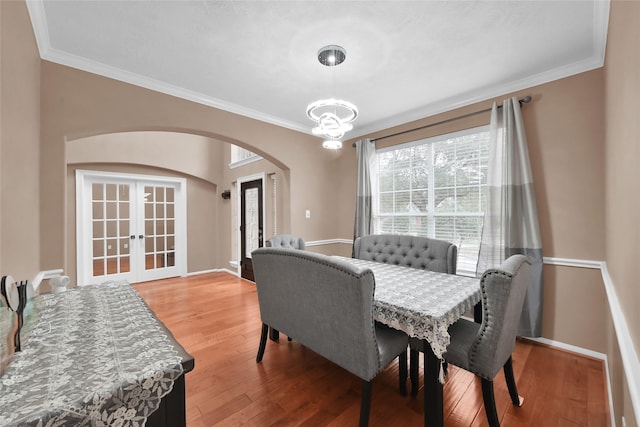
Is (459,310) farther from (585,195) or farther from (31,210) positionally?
(31,210)

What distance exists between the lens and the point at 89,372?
0.72m

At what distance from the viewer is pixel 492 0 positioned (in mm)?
1670

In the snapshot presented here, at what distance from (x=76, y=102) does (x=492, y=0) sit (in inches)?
133

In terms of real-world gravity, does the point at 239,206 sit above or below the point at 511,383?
above

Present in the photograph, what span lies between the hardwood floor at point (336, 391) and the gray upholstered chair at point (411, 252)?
2.87 ft

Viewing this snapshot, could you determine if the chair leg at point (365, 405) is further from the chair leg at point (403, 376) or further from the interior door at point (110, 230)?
the interior door at point (110, 230)

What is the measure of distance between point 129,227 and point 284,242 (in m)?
3.66

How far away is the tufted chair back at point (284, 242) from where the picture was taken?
10.1 feet

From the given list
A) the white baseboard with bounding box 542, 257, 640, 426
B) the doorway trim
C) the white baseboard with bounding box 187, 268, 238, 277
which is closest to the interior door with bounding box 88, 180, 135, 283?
the white baseboard with bounding box 187, 268, 238, 277

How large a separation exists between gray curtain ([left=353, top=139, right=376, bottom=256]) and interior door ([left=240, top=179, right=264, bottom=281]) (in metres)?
1.92

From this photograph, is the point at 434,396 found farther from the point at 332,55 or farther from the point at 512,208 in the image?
the point at 332,55

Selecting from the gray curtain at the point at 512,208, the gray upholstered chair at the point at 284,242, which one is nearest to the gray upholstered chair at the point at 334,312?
the gray upholstered chair at the point at 284,242

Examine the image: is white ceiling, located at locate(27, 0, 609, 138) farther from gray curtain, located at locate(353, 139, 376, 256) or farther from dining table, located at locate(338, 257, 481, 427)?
dining table, located at locate(338, 257, 481, 427)

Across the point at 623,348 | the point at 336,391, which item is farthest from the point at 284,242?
the point at 623,348
